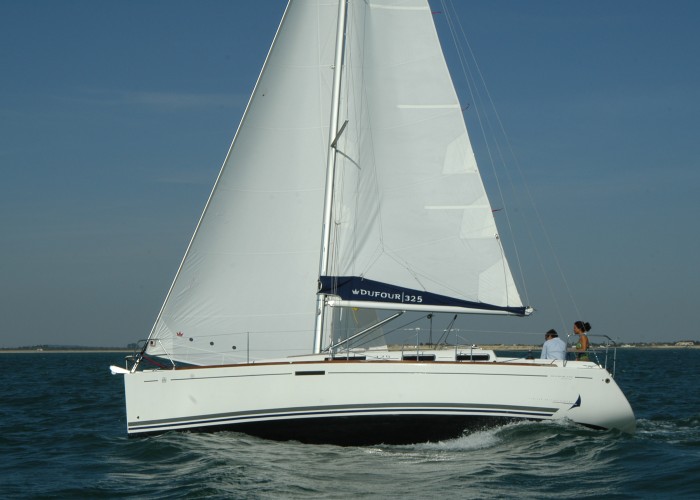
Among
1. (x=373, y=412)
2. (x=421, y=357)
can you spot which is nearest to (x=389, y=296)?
(x=421, y=357)

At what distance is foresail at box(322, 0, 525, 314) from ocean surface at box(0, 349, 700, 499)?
99.5 inches

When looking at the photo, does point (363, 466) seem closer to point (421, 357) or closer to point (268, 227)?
point (421, 357)

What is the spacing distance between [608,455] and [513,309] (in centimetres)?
293

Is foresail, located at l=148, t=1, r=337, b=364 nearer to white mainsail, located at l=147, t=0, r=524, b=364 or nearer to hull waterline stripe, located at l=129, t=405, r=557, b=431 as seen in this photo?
white mainsail, located at l=147, t=0, r=524, b=364

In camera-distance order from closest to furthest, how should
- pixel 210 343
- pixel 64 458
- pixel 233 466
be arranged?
pixel 233 466
pixel 64 458
pixel 210 343

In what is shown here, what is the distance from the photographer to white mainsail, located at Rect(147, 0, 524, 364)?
587 inches

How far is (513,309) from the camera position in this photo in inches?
589

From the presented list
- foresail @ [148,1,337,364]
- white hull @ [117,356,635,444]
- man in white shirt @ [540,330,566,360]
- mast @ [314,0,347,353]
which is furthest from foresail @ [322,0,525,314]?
white hull @ [117,356,635,444]

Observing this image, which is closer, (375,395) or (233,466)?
(233,466)

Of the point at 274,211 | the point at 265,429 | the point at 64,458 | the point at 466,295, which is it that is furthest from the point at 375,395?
the point at 64,458

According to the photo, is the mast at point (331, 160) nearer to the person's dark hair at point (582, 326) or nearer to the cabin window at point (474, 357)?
the cabin window at point (474, 357)

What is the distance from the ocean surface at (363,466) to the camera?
36.1 ft

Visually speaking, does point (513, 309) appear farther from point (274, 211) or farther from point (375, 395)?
point (274, 211)

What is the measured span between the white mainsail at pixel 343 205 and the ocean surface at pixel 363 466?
2124 mm
